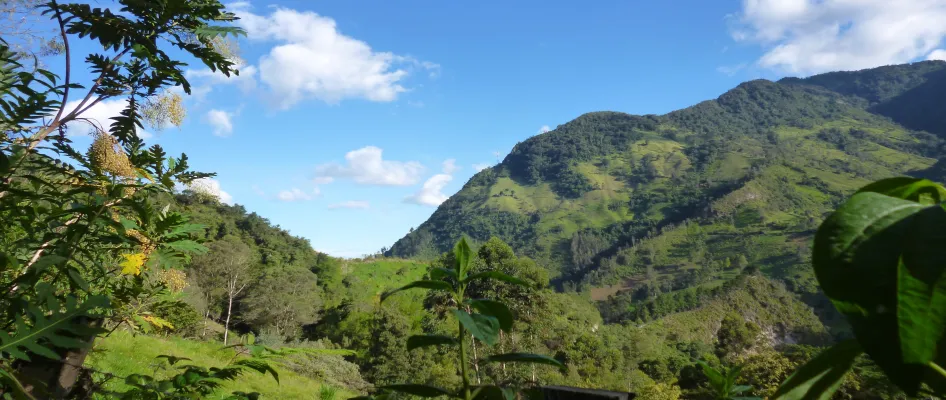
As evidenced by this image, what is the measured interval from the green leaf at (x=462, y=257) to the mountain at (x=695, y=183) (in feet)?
239

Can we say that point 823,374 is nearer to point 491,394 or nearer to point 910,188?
point 910,188

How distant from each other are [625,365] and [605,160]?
136m

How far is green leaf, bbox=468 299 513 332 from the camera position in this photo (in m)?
0.65

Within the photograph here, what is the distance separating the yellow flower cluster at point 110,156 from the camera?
1.86m

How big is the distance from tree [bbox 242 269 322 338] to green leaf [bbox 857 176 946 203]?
120 feet

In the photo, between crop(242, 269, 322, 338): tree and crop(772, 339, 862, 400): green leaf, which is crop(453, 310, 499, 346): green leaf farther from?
crop(242, 269, 322, 338): tree

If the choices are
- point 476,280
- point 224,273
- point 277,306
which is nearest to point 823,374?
point 476,280

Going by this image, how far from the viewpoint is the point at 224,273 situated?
34.5 metres

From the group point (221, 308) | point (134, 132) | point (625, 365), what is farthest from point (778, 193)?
point (134, 132)

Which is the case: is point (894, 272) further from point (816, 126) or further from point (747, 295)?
point (816, 126)

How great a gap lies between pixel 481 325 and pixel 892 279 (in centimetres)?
41

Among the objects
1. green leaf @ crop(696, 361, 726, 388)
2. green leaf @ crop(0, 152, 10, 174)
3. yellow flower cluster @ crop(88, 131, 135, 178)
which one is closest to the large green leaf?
green leaf @ crop(696, 361, 726, 388)

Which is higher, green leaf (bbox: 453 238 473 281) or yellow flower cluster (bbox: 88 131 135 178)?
yellow flower cluster (bbox: 88 131 135 178)

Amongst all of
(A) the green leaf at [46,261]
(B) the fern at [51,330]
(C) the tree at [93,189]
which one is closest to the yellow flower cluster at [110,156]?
(C) the tree at [93,189]
